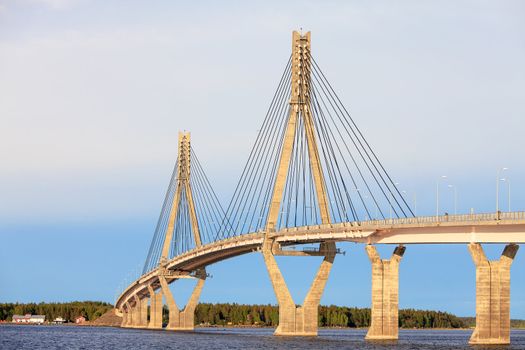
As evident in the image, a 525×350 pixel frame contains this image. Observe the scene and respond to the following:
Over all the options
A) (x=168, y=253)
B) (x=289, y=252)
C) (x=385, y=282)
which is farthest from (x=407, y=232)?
(x=168, y=253)

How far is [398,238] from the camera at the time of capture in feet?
316

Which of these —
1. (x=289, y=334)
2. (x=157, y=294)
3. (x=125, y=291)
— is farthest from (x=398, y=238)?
(x=125, y=291)

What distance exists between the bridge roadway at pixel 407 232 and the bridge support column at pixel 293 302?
76.0 inches

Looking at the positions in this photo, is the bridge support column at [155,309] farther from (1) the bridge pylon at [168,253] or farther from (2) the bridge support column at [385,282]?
(2) the bridge support column at [385,282]

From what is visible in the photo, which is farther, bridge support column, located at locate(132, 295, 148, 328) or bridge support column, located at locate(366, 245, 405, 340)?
bridge support column, located at locate(132, 295, 148, 328)

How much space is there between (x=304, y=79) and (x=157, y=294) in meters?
78.6

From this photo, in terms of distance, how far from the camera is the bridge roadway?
84688mm

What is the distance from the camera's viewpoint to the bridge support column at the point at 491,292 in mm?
88000

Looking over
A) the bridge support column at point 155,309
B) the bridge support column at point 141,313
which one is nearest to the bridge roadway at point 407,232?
the bridge support column at point 155,309

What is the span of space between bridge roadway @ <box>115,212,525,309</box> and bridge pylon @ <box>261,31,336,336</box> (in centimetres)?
188

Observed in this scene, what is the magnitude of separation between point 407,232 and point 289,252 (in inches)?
743

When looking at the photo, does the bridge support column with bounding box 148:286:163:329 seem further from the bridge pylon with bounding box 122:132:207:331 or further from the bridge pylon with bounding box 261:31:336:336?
the bridge pylon with bounding box 261:31:336:336

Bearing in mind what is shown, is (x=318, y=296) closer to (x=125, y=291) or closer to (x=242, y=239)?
(x=242, y=239)

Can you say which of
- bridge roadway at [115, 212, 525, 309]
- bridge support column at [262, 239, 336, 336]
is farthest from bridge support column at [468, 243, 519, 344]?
bridge support column at [262, 239, 336, 336]
